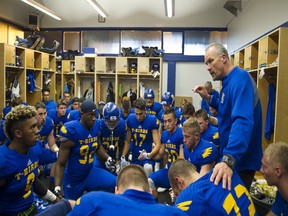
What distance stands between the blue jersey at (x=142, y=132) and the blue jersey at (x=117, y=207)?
3.68 metres

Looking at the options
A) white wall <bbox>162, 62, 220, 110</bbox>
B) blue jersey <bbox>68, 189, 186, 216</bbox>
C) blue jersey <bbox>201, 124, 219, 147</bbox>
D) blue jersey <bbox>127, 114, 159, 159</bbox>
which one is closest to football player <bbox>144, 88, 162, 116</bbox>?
blue jersey <bbox>127, 114, 159, 159</bbox>

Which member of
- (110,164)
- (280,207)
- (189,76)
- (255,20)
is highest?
(255,20)

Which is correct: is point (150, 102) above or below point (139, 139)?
above

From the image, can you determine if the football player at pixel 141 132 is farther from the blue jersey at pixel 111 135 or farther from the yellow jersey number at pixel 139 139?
the blue jersey at pixel 111 135

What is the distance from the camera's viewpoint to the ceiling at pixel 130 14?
36.6ft

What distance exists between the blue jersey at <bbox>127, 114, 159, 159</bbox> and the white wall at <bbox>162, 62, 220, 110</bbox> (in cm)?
645

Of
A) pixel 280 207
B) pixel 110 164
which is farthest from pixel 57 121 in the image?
pixel 280 207

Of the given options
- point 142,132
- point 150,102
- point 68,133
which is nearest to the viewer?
point 68,133

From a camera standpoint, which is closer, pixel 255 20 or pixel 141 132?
pixel 141 132

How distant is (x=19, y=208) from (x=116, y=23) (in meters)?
9.94

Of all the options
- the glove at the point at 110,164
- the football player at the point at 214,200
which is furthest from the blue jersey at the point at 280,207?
the glove at the point at 110,164

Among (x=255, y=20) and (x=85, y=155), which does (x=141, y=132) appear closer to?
(x=85, y=155)

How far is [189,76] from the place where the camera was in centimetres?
1143

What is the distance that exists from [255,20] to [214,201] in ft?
22.6
